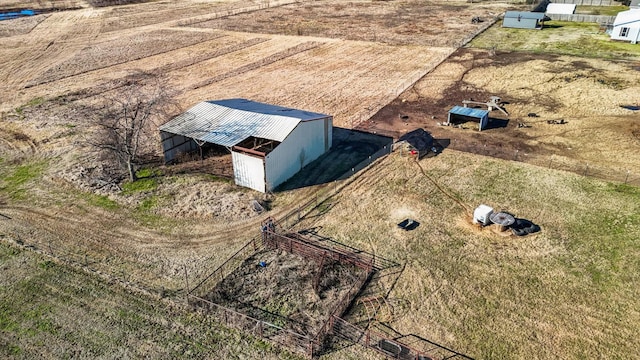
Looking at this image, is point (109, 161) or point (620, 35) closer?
point (109, 161)

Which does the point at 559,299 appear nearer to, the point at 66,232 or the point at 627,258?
the point at 627,258

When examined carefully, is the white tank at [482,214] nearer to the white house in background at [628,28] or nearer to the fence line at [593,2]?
the white house in background at [628,28]

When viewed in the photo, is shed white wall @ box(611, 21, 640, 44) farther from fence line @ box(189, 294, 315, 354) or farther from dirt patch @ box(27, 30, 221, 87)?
fence line @ box(189, 294, 315, 354)

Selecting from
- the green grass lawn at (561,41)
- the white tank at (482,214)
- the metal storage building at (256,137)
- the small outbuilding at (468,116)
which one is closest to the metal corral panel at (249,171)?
the metal storage building at (256,137)

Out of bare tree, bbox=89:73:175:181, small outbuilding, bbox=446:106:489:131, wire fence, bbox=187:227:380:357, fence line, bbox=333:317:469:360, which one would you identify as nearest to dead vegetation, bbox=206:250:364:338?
wire fence, bbox=187:227:380:357

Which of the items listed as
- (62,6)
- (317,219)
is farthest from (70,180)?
(62,6)

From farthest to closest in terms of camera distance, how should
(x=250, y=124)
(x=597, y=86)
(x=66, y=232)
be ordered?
1. (x=597, y=86)
2. (x=250, y=124)
3. (x=66, y=232)

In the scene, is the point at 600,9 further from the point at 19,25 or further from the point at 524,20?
the point at 19,25
